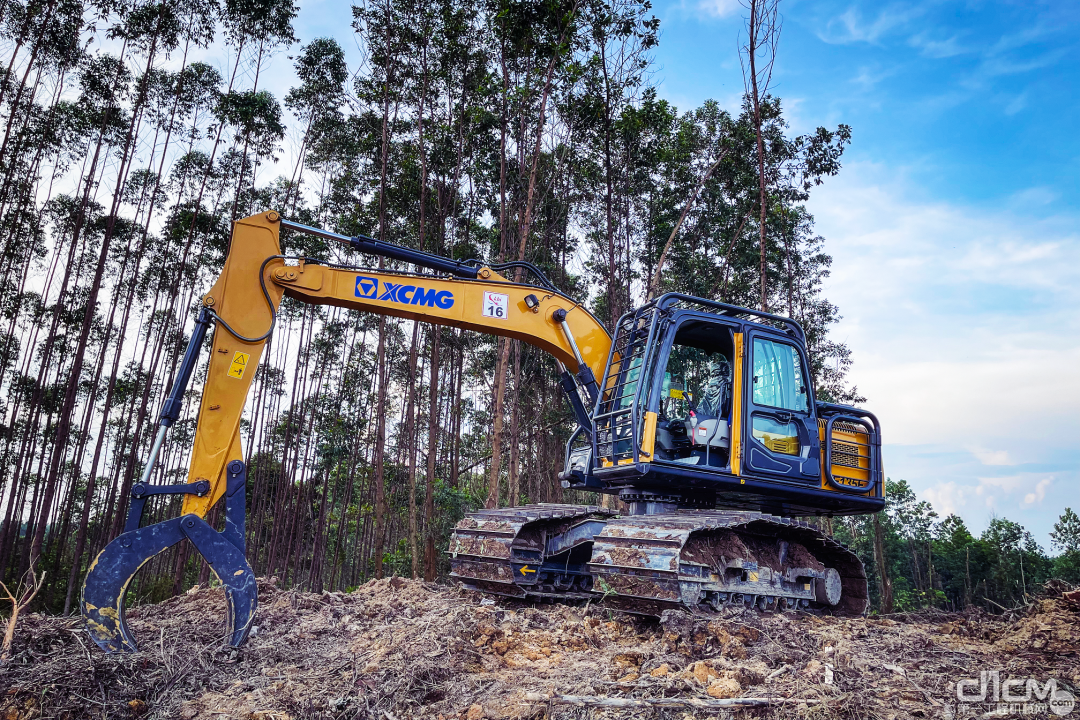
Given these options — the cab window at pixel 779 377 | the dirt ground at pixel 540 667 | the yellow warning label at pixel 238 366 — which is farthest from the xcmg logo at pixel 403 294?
the cab window at pixel 779 377

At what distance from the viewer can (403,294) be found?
6.44 meters

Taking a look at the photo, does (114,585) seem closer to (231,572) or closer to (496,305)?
(231,572)

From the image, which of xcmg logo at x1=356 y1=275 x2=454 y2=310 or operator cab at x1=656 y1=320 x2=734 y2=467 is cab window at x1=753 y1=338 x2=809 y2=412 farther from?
xcmg logo at x1=356 y1=275 x2=454 y2=310

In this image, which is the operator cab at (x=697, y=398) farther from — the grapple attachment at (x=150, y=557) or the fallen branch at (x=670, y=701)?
the grapple attachment at (x=150, y=557)

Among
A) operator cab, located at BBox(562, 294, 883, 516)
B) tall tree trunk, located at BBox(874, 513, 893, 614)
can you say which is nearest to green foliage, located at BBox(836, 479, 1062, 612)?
tall tree trunk, located at BBox(874, 513, 893, 614)

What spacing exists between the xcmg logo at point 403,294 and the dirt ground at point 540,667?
275cm

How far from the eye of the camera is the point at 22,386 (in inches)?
872

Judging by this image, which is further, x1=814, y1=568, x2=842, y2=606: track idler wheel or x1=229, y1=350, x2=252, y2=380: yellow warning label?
x1=814, y1=568, x2=842, y2=606: track idler wheel

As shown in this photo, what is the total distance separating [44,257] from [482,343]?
1368 cm

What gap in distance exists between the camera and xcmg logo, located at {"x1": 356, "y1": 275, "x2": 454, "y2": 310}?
6.31 metres

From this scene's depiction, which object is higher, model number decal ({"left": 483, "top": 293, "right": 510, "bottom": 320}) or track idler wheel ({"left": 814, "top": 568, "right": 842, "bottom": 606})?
model number decal ({"left": 483, "top": 293, "right": 510, "bottom": 320})

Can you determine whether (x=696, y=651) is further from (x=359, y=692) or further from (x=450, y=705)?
(x=359, y=692)

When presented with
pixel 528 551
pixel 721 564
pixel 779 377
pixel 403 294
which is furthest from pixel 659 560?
pixel 403 294

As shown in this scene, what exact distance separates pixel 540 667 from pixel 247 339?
3396mm
